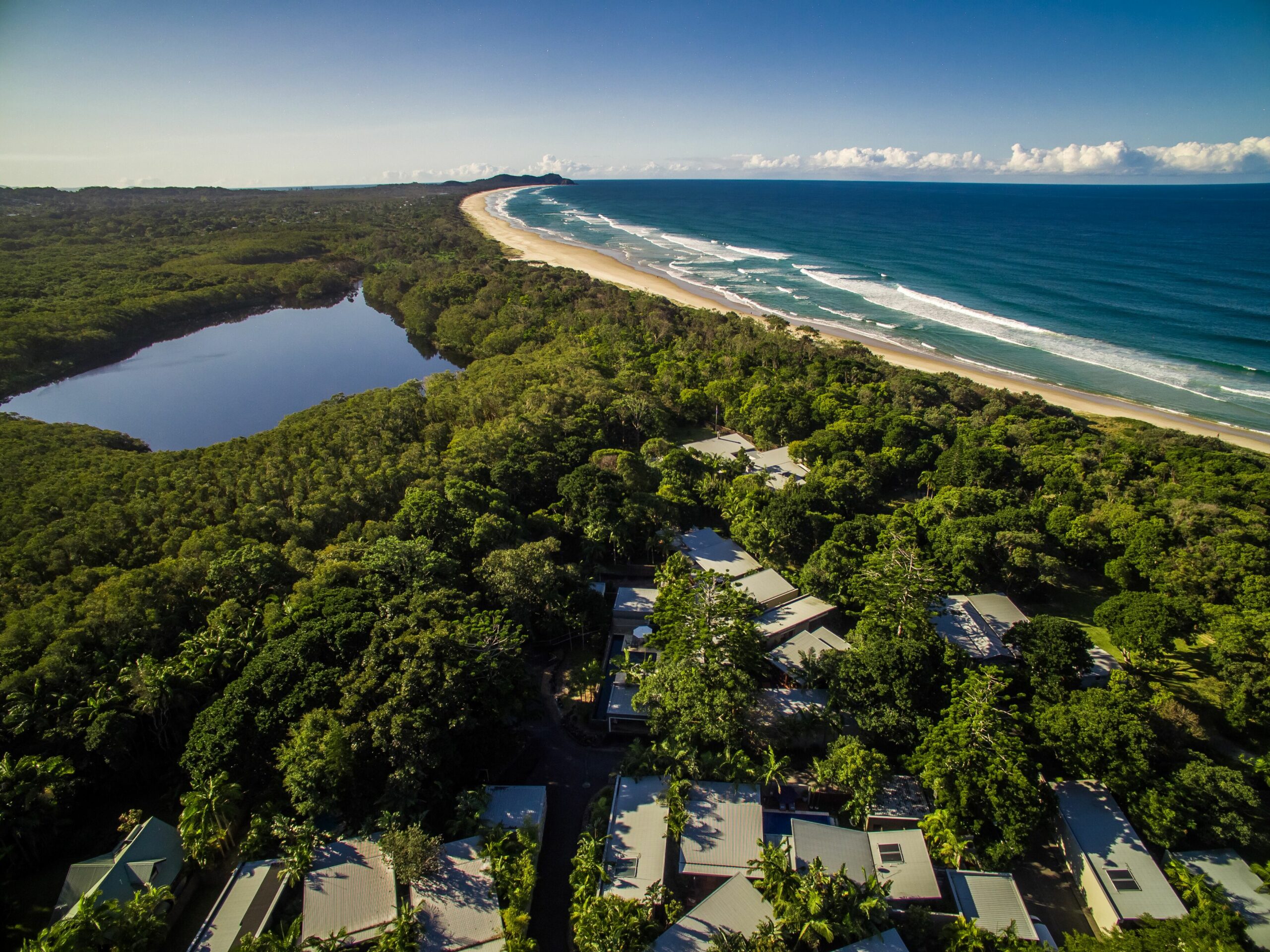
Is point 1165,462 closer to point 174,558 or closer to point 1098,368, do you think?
point 1098,368

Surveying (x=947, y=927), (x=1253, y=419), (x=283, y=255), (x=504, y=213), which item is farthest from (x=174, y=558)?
(x=504, y=213)

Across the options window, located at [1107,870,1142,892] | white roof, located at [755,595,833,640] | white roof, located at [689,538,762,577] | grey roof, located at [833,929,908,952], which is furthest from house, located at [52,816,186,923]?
window, located at [1107,870,1142,892]

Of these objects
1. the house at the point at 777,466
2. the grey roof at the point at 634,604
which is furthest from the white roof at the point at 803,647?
the house at the point at 777,466

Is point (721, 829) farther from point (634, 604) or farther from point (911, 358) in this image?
point (911, 358)

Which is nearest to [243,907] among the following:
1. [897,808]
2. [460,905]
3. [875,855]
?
[460,905]

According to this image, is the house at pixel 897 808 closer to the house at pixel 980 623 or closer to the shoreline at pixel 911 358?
the house at pixel 980 623
